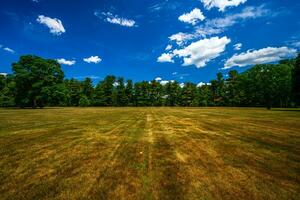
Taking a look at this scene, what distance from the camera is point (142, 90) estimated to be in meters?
84.0

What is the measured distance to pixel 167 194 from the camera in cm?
321

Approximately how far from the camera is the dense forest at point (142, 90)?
135ft

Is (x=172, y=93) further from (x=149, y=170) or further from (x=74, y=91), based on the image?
(x=149, y=170)

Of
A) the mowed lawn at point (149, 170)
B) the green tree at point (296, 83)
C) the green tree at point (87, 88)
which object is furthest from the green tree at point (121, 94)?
the mowed lawn at point (149, 170)

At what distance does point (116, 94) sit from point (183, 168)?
79414 millimetres

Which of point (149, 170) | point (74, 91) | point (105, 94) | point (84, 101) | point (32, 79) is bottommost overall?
point (149, 170)

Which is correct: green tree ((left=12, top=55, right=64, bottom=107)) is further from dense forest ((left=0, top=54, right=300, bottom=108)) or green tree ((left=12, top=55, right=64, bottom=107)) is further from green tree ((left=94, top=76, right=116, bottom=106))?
green tree ((left=94, top=76, right=116, bottom=106))


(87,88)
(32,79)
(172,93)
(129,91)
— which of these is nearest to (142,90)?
(129,91)

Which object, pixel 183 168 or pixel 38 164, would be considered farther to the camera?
pixel 38 164

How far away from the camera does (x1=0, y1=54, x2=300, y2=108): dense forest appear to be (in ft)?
135

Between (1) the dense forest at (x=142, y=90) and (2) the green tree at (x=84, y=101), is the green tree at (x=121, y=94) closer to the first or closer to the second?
(1) the dense forest at (x=142, y=90)

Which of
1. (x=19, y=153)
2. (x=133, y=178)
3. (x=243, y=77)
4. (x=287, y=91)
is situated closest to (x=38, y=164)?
(x=19, y=153)

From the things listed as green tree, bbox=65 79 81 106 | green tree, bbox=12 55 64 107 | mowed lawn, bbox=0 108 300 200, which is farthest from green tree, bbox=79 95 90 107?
mowed lawn, bbox=0 108 300 200

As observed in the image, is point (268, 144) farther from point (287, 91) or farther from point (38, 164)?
point (287, 91)
